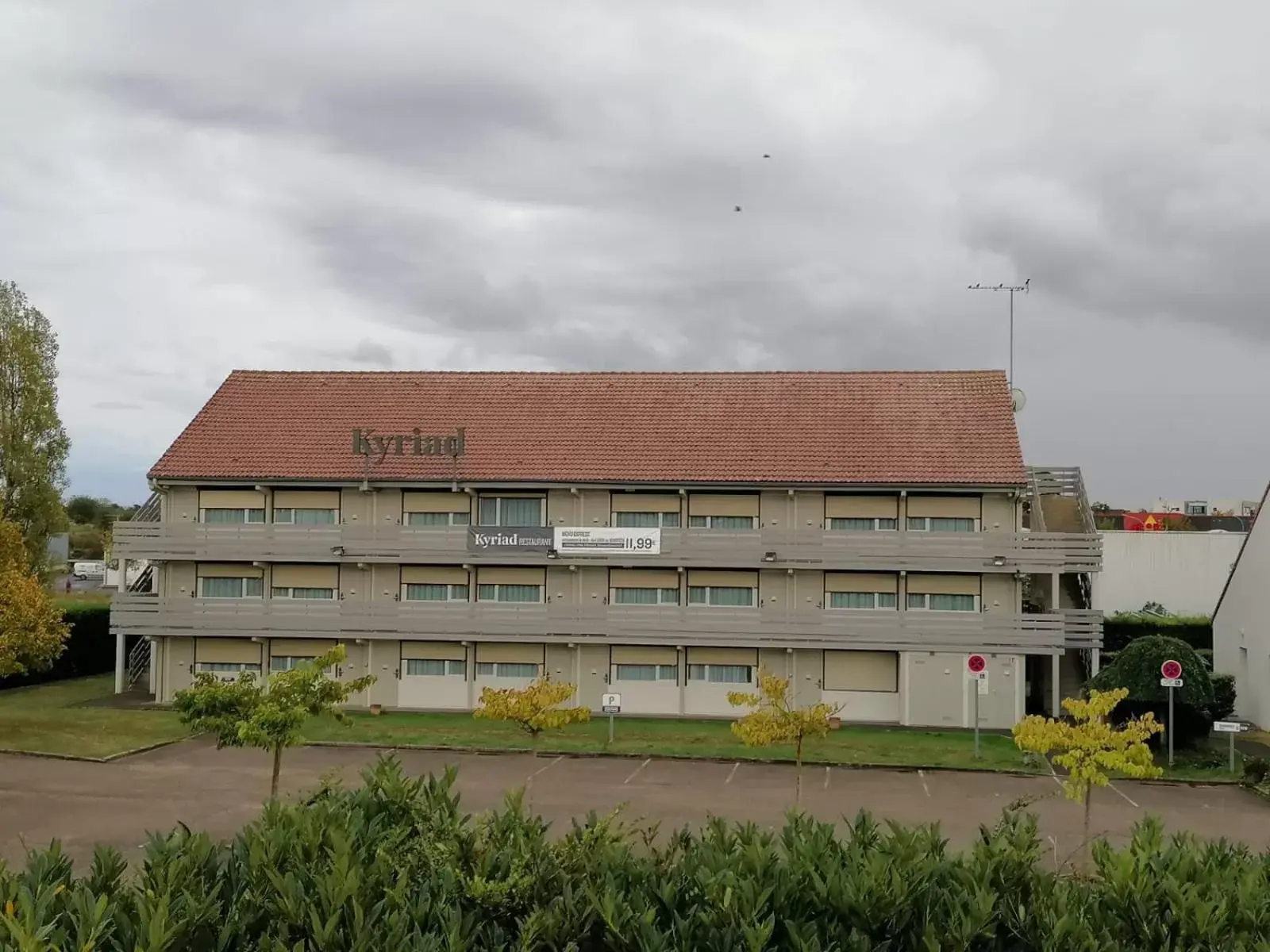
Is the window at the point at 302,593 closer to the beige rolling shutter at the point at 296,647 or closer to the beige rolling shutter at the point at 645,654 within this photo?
the beige rolling shutter at the point at 296,647

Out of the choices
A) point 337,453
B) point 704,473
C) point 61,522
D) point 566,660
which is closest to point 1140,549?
point 704,473

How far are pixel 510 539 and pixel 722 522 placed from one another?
6647 mm

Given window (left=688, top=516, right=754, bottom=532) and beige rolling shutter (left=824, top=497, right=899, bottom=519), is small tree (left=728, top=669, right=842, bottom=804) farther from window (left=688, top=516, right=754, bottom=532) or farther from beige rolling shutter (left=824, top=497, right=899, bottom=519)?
beige rolling shutter (left=824, top=497, right=899, bottom=519)

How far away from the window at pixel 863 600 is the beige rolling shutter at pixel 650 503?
18.3ft

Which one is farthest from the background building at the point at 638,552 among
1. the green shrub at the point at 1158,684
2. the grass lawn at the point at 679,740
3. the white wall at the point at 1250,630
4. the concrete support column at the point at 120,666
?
the green shrub at the point at 1158,684

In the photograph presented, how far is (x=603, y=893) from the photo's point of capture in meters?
8.46

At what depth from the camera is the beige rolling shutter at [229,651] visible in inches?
1451

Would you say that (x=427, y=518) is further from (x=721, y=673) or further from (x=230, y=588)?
(x=721, y=673)

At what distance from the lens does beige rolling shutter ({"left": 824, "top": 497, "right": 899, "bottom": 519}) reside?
35125 mm

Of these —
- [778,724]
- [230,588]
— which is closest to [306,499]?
[230,588]

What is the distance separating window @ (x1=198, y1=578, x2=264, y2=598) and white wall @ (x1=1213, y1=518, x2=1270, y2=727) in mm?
30546


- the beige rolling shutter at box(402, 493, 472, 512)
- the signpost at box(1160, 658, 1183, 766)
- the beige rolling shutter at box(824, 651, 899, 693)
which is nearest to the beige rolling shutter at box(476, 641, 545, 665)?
the beige rolling shutter at box(402, 493, 472, 512)

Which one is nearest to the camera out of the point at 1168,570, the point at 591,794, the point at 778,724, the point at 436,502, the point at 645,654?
the point at 778,724

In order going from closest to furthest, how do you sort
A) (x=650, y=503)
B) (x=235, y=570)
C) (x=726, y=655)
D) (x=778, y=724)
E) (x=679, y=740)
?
(x=778, y=724), (x=679, y=740), (x=726, y=655), (x=650, y=503), (x=235, y=570)
